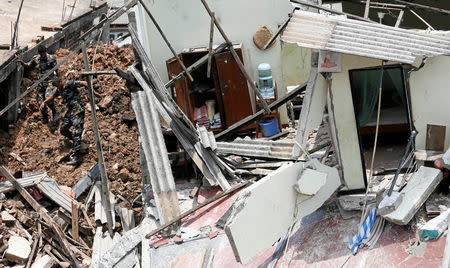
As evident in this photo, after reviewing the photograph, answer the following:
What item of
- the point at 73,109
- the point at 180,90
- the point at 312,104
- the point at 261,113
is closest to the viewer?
the point at 312,104

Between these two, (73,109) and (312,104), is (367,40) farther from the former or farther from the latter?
(73,109)

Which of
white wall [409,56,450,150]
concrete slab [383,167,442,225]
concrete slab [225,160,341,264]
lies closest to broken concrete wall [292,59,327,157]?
concrete slab [225,160,341,264]

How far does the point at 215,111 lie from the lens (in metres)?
15.2

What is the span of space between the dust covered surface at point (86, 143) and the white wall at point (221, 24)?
184cm

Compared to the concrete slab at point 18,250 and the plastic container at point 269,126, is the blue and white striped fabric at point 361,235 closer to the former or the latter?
the plastic container at point 269,126

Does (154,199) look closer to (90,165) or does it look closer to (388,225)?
(90,165)

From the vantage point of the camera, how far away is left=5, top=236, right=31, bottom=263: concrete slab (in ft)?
33.4

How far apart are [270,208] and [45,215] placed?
5013mm

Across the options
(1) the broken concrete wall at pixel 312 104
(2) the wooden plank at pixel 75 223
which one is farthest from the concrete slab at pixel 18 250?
(1) the broken concrete wall at pixel 312 104

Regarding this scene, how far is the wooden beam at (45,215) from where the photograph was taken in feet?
35.2

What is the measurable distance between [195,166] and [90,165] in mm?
3281

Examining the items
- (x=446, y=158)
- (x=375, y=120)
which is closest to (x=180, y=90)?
(x=375, y=120)

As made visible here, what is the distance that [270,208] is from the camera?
8664mm

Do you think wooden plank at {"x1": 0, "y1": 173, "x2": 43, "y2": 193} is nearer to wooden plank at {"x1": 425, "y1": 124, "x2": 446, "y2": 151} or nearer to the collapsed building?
the collapsed building
